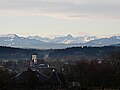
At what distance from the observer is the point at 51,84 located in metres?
61.9

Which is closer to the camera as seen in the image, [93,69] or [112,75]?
[112,75]

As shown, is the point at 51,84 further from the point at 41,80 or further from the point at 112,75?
the point at 112,75

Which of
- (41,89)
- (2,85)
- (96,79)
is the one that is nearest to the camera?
(2,85)

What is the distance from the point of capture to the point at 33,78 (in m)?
58.1

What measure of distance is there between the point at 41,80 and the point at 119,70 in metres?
15.8

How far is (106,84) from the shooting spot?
214 feet

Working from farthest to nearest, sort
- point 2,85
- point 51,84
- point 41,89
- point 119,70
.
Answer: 1. point 119,70
2. point 51,84
3. point 41,89
4. point 2,85

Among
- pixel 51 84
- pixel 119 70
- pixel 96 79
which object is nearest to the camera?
pixel 51 84

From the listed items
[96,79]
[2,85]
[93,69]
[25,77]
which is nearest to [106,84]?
[96,79]

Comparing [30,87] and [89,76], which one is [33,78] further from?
[89,76]

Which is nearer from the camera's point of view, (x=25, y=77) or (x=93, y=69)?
(x=25, y=77)

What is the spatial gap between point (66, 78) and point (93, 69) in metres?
5.18

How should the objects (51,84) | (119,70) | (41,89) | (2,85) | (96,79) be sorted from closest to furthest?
(2,85), (41,89), (51,84), (96,79), (119,70)

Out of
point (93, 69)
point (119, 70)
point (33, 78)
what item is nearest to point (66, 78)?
point (93, 69)
